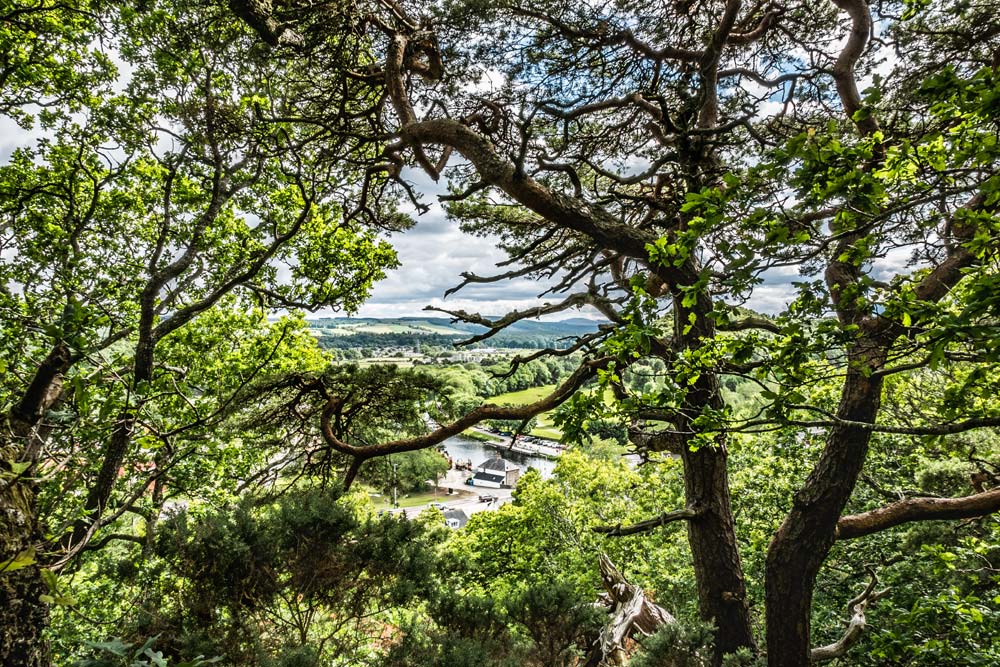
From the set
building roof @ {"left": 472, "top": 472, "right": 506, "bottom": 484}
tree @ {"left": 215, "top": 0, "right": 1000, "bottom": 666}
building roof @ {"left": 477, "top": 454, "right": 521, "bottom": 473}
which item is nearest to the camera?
tree @ {"left": 215, "top": 0, "right": 1000, "bottom": 666}

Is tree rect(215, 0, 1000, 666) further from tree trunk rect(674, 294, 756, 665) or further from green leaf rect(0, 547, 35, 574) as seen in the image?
green leaf rect(0, 547, 35, 574)

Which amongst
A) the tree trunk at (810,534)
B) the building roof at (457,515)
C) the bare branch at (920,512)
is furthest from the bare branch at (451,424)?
the building roof at (457,515)

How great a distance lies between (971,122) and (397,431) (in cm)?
447

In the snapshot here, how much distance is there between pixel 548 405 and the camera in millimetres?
3619

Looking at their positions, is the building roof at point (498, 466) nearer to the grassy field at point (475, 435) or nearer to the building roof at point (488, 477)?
the building roof at point (488, 477)

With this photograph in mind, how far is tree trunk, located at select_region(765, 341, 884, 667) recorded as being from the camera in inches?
148

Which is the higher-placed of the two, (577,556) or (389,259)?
(389,259)

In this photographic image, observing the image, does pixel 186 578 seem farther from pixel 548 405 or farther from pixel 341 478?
pixel 548 405

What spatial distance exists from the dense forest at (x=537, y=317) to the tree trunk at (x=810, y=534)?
2 centimetres

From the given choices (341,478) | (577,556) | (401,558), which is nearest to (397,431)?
(341,478)

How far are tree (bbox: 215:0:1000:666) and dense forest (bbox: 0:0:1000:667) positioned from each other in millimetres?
30

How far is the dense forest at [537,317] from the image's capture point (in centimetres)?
227

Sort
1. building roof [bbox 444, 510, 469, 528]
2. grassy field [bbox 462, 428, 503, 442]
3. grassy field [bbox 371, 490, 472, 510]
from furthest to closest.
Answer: grassy field [bbox 371, 490, 472, 510] < building roof [bbox 444, 510, 469, 528] < grassy field [bbox 462, 428, 503, 442]

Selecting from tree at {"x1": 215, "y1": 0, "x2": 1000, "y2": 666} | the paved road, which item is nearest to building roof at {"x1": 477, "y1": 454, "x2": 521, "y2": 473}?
the paved road
